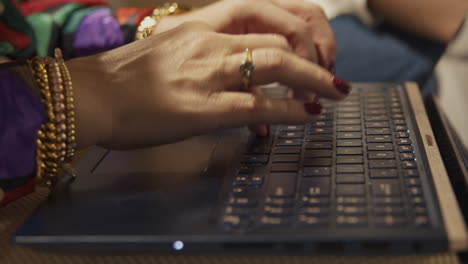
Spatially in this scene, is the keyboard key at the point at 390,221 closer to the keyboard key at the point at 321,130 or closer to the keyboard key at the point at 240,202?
the keyboard key at the point at 240,202

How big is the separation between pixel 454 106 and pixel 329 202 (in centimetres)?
64

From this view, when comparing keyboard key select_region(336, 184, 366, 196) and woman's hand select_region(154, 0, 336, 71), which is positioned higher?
woman's hand select_region(154, 0, 336, 71)

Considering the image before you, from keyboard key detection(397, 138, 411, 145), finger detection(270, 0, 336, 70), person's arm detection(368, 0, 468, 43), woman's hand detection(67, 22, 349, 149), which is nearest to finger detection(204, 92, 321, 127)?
woman's hand detection(67, 22, 349, 149)

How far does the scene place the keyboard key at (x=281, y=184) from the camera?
0.39 meters

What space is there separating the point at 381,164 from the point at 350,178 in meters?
0.04

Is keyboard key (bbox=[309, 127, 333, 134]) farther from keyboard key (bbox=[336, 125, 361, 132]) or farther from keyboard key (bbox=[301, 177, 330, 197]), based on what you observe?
keyboard key (bbox=[301, 177, 330, 197])

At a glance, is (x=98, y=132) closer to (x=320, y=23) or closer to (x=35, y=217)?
(x=35, y=217)

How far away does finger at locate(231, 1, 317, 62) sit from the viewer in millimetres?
608

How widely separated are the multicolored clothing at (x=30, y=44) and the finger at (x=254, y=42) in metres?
0.21

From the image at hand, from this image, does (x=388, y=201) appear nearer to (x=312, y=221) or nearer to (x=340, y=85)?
(x=312, y=221)

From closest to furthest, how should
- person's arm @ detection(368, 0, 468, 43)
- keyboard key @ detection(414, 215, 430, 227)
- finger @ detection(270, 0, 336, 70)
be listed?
1. keyboard key @ detection(414, 215, 430, 227)
2. finger @ detection(270, 0, 336, 70)
3. person's arm @ detection(368, 0, 468, 43)

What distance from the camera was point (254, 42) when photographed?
A: 52 cm

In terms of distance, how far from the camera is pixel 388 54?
0.88 m

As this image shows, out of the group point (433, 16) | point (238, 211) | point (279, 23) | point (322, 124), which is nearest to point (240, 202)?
point (238, 211)
